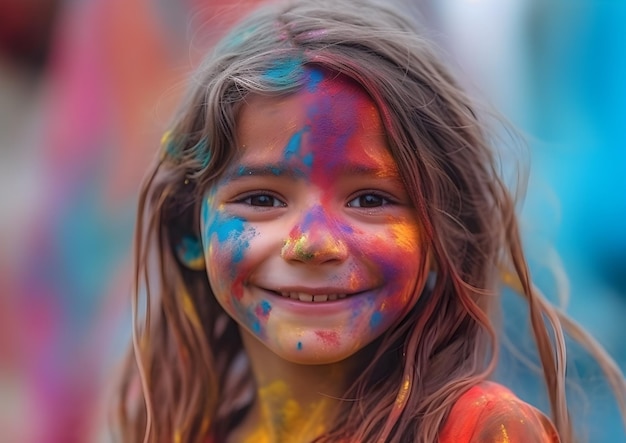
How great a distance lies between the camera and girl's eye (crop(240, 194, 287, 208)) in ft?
3.20

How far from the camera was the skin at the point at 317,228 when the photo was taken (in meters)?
0.94

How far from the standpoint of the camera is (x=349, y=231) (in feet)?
3.08

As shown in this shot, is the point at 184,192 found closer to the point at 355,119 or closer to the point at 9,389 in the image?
the point at 355,119

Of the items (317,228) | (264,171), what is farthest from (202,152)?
(317,228)

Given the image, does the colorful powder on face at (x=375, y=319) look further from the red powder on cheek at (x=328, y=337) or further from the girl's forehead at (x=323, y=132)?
the girl's forehead at (x=323, y=132)

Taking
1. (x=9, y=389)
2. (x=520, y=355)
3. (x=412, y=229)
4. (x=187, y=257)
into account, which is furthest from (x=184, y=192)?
(x=520, y=355)

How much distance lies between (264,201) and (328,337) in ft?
0.67

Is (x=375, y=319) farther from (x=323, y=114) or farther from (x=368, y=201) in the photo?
(x=323, y=114)

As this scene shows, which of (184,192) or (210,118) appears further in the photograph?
(184,192)

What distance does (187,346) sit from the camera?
1.20m

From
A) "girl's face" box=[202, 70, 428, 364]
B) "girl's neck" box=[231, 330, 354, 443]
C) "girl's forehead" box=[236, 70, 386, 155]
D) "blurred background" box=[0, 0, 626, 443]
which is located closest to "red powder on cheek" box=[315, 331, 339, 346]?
"girl's face" box=[202, 70, 428, 364]

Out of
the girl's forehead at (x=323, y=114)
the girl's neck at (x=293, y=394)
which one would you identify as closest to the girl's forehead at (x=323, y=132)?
the girl's forehead at (x=323, y=114)

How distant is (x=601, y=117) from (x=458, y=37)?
0.86ft

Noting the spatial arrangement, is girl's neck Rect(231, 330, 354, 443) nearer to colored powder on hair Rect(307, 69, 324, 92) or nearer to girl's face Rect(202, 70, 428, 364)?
girl's face Rect(202, 70, 428, 364)
